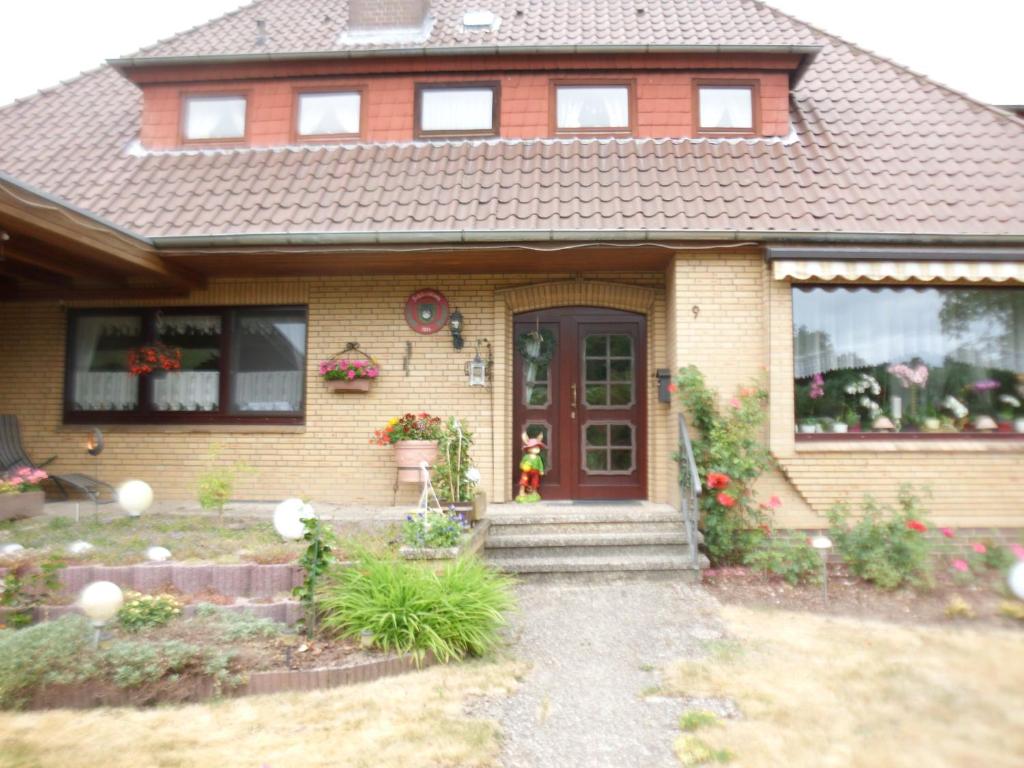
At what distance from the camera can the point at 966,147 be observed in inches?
328

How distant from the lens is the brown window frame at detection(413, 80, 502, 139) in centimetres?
917

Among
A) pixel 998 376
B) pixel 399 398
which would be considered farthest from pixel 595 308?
pixel 998 376

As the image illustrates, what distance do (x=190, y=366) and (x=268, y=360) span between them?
1061 millimetres

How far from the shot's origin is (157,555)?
5.34m

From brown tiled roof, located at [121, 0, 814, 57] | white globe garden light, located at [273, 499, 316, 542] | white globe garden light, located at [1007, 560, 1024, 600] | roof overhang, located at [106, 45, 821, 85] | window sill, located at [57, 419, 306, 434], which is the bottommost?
white globe garden light, located at [273, 499, 316, 542]

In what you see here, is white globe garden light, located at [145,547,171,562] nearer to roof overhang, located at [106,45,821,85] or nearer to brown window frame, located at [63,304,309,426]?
brown window frame, located at [63,304,309,426]

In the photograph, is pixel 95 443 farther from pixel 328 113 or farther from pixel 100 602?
pixel 328 113

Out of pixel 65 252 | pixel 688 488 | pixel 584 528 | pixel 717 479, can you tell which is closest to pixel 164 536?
pixel 65 252

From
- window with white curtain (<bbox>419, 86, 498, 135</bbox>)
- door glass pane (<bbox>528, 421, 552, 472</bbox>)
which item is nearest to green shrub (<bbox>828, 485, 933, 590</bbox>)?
door glass pane (<bbox>528, 421, 552, 472</bbox>)

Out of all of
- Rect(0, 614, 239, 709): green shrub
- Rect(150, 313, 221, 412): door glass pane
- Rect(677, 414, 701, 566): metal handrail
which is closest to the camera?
Rect(0, 614, 239, 709): green shrub

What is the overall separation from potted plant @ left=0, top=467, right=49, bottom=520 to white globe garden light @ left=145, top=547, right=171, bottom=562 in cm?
233

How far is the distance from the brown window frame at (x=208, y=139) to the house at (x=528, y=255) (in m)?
0.04

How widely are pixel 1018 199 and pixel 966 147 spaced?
4.02 ft

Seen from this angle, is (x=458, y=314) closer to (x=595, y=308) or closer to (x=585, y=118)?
(x=595, y=308)
